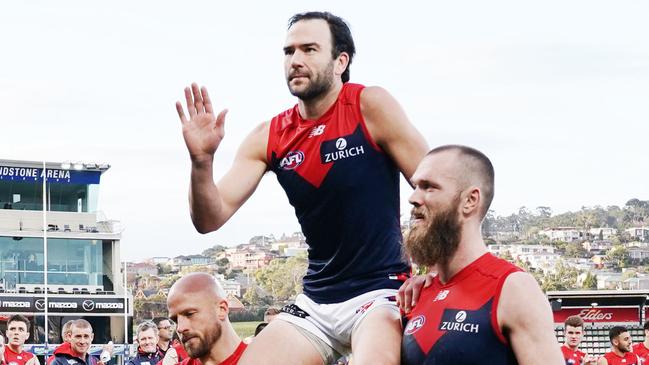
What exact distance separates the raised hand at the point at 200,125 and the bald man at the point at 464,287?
49.9 inches

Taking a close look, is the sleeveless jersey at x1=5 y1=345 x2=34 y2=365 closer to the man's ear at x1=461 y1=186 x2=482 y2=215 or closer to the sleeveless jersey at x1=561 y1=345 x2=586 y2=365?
the sleeveless jersey at x1=561 y1=345 x2=586 y2=365

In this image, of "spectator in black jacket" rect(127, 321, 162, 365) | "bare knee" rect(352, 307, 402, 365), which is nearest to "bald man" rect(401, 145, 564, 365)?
"bare knee" rect(352, 307, 402, 365)

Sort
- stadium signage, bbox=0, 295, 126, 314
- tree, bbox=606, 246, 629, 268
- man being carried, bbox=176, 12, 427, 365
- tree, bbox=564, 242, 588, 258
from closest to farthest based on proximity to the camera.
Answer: man being carried, bbox=176, 12, 427, 365 → stadium signage, bbox=0, 295, 126, 314 → tree, bbox=606, 246, 629, 268 → tree, bbox=564, 242, 588, 258

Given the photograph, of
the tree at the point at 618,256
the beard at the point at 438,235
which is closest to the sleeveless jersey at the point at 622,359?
the beard at the point at 438,235

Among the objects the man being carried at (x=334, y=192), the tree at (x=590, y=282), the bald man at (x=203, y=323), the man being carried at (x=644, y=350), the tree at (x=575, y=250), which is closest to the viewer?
the man being carried at (x=334, y=192)

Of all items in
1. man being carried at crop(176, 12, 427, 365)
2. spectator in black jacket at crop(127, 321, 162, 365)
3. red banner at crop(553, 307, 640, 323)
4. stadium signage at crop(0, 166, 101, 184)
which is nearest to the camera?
man being carried at crop(176, 12, 427, 365)

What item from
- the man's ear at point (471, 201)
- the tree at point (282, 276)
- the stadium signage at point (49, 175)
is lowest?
the man's ear at point (471, 201)

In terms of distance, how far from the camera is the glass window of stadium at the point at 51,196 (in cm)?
7150

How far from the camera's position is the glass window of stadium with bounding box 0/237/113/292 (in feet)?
227

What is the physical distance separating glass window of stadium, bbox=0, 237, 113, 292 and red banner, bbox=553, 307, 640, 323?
2781 cm

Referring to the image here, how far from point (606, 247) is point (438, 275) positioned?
117 m

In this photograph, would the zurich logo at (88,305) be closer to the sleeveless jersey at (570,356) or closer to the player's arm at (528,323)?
the sleeveless jersey at (570,356)

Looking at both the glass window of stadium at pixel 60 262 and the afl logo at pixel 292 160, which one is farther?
the glass window of stadium at pixel 60 262

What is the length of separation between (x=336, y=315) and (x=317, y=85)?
1.39m
